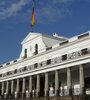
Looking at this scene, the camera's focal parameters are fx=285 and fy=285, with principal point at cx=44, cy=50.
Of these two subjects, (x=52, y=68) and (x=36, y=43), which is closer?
(x=52, y=68)

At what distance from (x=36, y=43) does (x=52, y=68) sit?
408 inches

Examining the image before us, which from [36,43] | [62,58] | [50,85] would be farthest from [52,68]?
[36,43]

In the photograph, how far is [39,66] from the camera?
128 feet

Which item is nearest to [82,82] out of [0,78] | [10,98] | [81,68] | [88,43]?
[81,68]

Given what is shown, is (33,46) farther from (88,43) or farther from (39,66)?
(88,43)

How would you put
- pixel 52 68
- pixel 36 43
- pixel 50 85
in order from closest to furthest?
pixel 52 68 < pixel 50 85 < pixel 36 43

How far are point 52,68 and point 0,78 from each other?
17.8 metres

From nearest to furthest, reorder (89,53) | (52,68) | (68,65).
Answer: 1. (89,53)
2. (68,65)
3. (52,68)

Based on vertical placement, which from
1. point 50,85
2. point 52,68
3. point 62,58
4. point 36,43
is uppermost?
point 36,43

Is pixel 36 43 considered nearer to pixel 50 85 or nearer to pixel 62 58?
pixel 50 85

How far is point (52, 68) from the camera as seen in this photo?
1410 inches

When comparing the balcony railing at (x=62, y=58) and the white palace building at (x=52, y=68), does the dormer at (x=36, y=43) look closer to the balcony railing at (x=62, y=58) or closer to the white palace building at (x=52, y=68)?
the white palace building at (x=52, y=68)

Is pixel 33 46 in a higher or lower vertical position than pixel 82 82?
higher

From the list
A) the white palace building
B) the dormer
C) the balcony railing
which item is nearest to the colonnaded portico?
the white palace building
